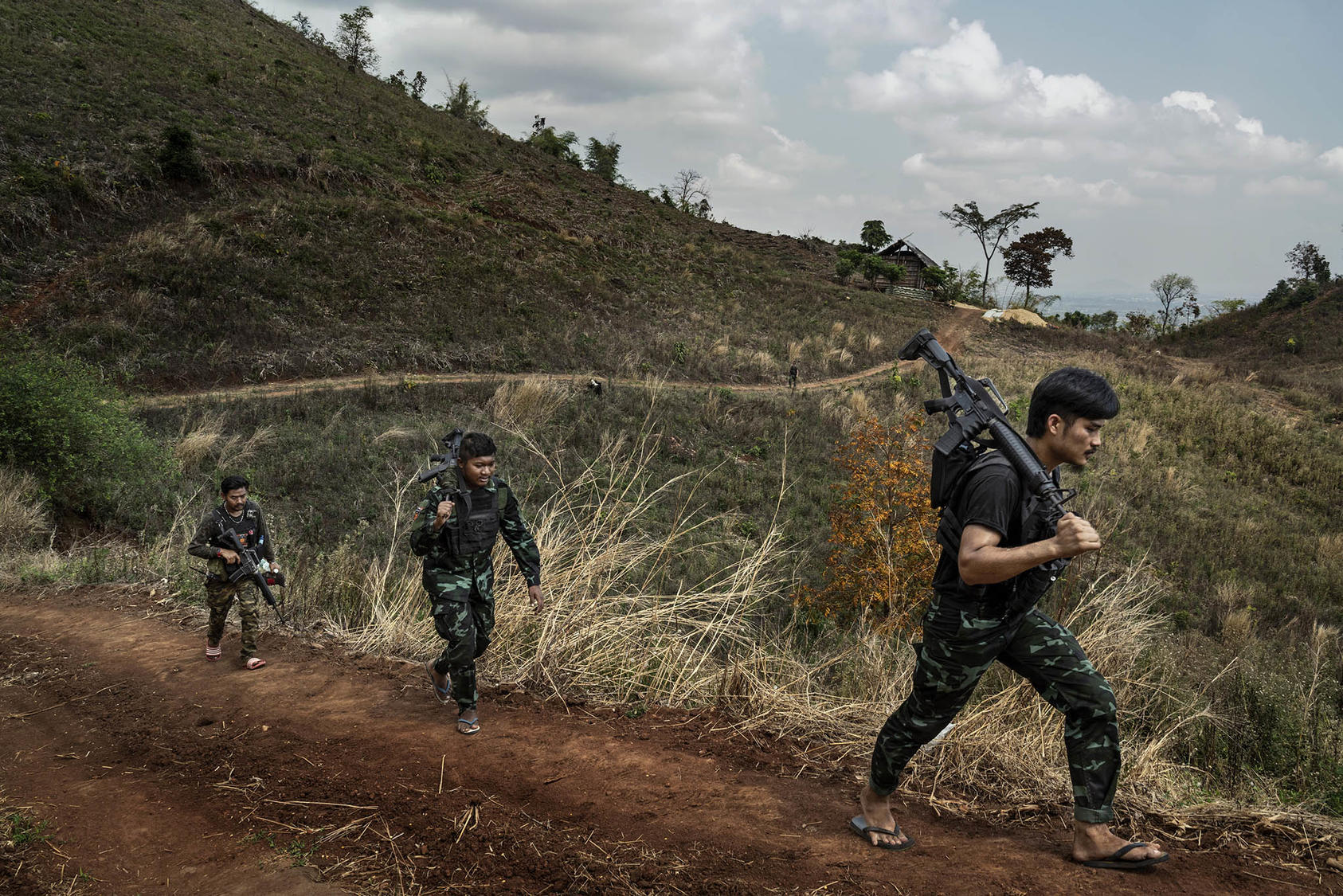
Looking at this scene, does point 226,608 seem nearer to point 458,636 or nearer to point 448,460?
point 458,636

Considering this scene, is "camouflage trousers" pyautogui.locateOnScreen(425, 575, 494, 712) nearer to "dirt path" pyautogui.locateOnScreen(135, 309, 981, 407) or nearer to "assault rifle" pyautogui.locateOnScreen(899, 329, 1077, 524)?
"assault rifle" pyautogui.locateOnScreen(899, 329, 1077, 524)

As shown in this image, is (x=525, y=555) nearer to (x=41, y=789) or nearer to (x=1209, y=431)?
(x=41, y=789)

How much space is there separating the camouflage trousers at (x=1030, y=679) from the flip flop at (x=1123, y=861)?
104 mm

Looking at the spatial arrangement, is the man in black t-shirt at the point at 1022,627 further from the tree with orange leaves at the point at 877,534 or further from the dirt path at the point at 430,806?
the tree with orange leaves at the point at 877,534

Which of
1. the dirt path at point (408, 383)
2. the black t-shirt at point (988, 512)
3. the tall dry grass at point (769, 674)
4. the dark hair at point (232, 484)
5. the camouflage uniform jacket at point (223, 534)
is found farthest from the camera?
the dirt path at point (408, 383)

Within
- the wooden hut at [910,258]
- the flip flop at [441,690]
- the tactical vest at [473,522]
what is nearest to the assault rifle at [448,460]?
the tactical vest at [473,522]

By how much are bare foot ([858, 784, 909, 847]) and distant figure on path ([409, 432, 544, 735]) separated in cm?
204

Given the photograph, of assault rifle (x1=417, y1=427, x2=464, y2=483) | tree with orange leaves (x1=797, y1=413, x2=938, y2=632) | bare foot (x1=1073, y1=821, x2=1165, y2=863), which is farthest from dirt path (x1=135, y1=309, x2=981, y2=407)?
bare foot (x1=1073, y1=821, x2=1165, y2=863)

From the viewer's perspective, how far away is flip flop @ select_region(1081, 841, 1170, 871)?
257cm

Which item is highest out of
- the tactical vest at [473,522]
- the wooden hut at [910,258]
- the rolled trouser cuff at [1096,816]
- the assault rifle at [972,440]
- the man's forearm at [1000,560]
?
the wooden hut at [910,258]

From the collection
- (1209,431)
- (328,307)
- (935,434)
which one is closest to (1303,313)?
(1209,431)

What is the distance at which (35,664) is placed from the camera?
5.05 m

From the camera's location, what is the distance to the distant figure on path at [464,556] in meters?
3.97

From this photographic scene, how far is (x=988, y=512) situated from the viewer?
2488 mm
